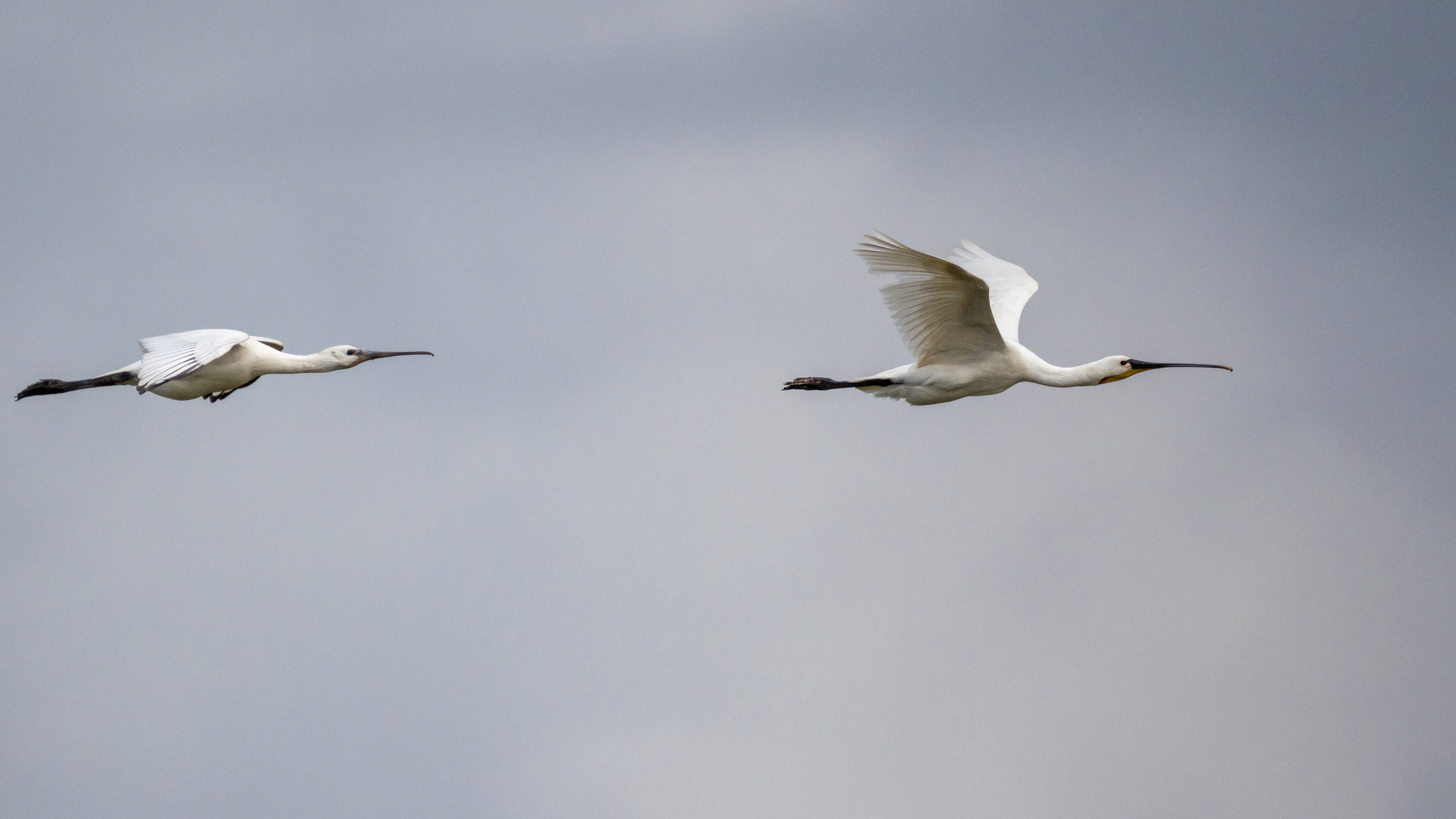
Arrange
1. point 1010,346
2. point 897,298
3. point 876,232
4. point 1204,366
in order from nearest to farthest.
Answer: point 876,232, point 897,298, point 1010,346, point 1204,366

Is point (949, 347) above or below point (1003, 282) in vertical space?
below

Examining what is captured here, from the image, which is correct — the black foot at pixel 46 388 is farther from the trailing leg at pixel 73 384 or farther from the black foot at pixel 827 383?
the black foot at pixel 827 383

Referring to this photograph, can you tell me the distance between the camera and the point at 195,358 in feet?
76.5

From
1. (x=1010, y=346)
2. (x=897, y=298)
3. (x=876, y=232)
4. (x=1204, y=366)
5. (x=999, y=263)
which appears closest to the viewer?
(x=876, y=232)

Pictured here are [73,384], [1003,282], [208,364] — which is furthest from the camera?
[1003,282]

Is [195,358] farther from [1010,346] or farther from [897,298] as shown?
[1010,346]

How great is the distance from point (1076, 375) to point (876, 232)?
5.64 meters

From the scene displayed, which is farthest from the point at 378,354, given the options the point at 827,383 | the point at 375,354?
the point at 827,383

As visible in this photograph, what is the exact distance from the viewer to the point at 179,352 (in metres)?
23.6

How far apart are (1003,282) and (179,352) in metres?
13.0

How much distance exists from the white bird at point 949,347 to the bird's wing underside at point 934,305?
0.03ft

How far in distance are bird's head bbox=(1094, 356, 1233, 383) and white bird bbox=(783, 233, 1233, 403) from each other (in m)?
0.01

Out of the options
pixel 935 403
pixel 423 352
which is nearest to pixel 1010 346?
pixel 935 403

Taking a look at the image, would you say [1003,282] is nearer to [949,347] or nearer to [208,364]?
[949,347]
